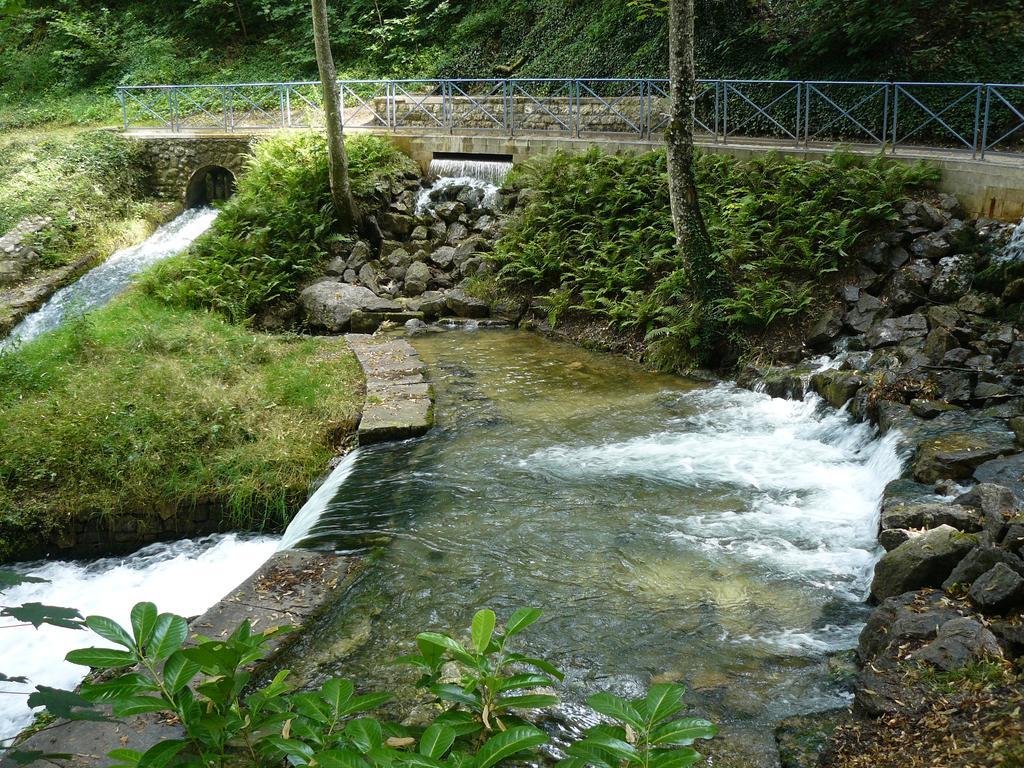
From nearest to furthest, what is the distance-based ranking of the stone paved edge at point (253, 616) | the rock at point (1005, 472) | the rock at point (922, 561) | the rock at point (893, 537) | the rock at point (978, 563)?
the stone paved edge at point (253, 616)
the rock at point (978, 563)
the rock at point (922, 561)
the rock at point (893, 537)
the rock at point (1005, 472)

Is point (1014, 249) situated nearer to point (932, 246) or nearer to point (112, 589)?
point (932, 246)

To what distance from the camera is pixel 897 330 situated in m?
8.91

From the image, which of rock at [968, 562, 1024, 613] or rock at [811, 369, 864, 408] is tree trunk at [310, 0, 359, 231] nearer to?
rock at [811, 369, 864, 408]

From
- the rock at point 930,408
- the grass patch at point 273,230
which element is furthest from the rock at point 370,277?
the rock at point 930,408

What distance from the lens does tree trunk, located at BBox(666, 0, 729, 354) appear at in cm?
945

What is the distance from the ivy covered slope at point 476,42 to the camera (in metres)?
14.1

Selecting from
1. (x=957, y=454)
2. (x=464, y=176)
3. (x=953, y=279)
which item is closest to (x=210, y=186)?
(x=464, y=176)

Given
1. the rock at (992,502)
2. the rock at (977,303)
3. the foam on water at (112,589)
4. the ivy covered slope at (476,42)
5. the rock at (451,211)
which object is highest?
the ivy covered slope at (476,42)

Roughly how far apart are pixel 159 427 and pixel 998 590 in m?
7.27

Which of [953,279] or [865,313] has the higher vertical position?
[953,279]

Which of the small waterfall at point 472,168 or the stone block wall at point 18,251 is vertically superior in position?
the small waterfall at point 472,168

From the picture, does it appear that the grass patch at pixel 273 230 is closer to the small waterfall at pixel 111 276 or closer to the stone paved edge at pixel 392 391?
the small waterfall at pixel 111 276

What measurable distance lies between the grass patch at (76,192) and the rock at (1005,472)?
1431 centimetres

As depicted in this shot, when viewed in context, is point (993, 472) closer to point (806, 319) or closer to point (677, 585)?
point (677, 585)
